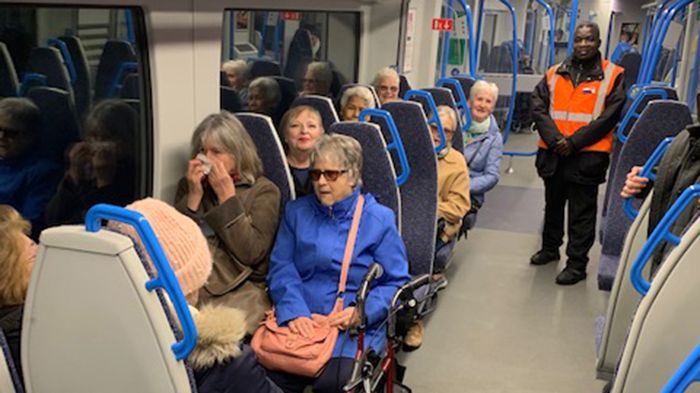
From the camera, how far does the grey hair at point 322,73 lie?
474cm

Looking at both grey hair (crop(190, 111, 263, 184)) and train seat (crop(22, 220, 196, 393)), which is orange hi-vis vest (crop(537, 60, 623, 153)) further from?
train seat (crop(22, 220, 196, 393))

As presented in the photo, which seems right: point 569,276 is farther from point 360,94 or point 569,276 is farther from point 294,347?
point 294,347

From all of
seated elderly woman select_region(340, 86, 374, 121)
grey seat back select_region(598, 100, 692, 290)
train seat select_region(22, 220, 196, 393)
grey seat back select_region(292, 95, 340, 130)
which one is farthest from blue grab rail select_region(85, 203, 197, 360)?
seated elderly woman select_region(340, 86, 374, 121)

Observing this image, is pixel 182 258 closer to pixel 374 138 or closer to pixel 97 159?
pixel 97 159

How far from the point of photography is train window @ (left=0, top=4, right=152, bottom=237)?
2.11 m

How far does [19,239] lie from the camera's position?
1631mm

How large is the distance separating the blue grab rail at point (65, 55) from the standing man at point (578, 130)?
2878 millimetres

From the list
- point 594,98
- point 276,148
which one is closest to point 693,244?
point 276,148

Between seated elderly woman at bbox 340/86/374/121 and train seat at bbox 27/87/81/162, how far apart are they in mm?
1951

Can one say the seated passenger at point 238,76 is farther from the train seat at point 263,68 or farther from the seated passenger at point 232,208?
the seated passenger at point 232,208

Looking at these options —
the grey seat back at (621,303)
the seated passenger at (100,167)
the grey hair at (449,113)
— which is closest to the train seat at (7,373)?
the seated passenger at (100,167)

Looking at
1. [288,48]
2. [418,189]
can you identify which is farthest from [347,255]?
[288,48]

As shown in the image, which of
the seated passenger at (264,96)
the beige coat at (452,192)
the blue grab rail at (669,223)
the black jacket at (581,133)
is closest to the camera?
the blue grab rail at (669,223)

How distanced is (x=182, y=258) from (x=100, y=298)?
1.06 feet
